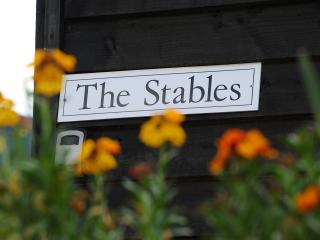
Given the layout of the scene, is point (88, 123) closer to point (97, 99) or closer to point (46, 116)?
point (97, 99)

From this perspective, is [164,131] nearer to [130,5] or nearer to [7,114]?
[7,114]

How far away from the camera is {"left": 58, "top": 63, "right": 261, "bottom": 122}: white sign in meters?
3.44

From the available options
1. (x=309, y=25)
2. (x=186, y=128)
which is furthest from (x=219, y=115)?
(x=309, y=25)

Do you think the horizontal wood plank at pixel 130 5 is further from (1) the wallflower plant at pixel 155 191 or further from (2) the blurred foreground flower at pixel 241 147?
(2) the blurred foreground flower at pixel 241 147

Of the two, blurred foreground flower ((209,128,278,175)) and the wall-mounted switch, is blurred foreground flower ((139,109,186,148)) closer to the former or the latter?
blurred foreground flower ((209,128,278,175))

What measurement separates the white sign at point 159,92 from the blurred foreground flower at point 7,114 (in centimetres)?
184

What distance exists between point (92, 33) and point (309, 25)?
832mm

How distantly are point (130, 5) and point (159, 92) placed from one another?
371 mm

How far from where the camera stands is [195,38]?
11.7 ft

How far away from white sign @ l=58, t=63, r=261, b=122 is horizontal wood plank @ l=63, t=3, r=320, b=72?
34 mm

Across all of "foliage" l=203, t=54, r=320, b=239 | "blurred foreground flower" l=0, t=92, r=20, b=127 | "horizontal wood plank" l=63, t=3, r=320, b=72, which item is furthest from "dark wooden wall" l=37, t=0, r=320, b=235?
"foliage" l=203, t=54, r=320, b=239

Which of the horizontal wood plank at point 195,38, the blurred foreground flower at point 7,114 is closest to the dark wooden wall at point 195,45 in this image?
the horizontal wood plank at point 195,38

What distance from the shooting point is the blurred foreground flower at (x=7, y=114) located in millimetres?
1615

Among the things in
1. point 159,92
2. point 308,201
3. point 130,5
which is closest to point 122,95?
point 159,92
